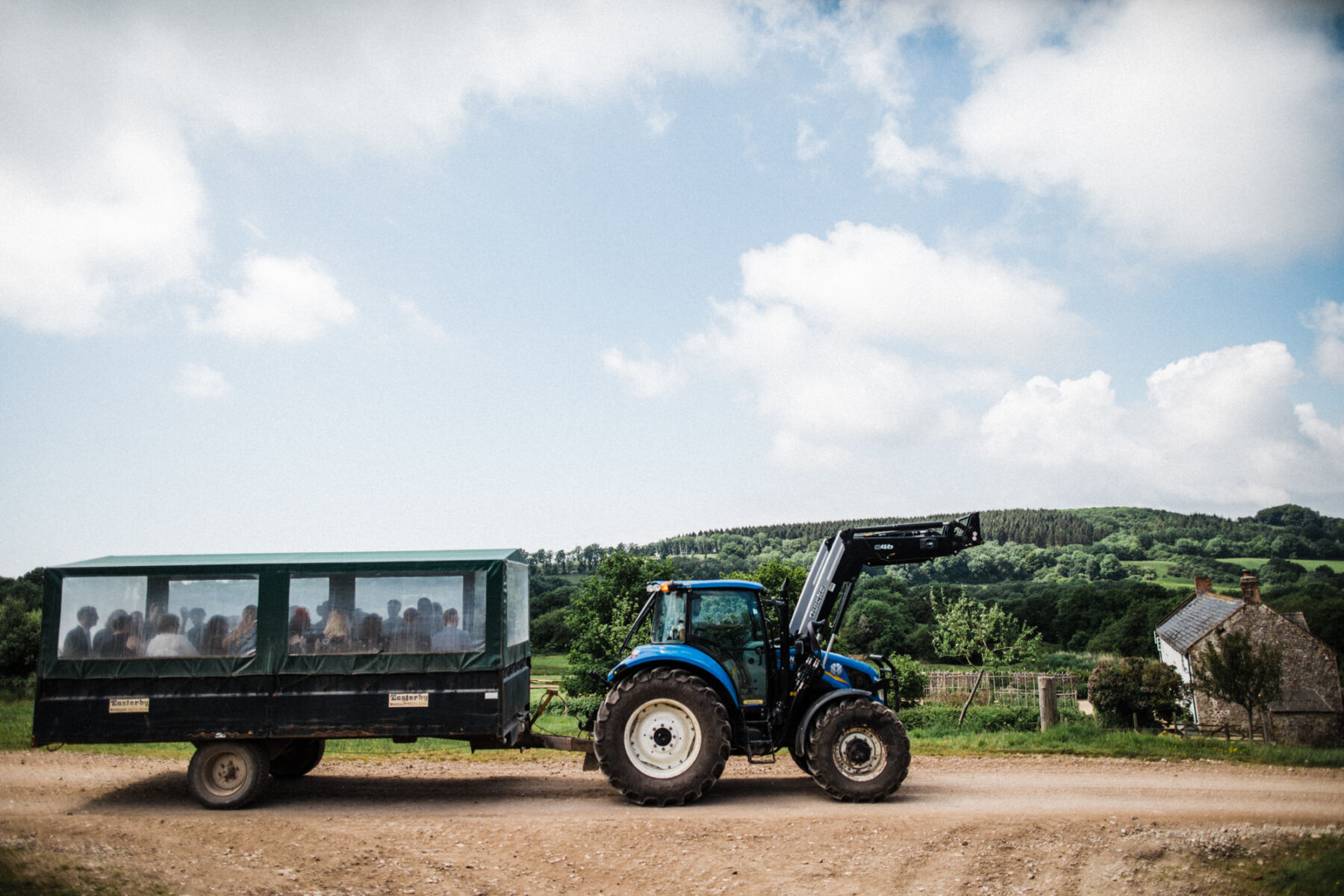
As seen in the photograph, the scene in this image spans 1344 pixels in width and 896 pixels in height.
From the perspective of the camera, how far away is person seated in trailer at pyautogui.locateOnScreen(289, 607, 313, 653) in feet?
29.4

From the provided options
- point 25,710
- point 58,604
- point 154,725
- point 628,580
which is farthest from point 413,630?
point 628,580

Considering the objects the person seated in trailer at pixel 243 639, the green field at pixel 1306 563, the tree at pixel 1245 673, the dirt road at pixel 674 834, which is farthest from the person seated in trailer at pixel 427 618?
the green field at pixel 1306 563

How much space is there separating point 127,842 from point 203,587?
2.57m

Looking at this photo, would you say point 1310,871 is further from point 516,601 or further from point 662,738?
point 516,601

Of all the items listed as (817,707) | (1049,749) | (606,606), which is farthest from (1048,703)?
(606,606)

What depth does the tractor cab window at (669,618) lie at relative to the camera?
9.54 m

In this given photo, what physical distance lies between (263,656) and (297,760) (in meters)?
2.60

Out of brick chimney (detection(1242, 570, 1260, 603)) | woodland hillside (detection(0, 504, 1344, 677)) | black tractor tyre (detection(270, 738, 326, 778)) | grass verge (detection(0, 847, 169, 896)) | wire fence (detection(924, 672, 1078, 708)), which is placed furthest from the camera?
woodland hillside (detection(0, 504, 1344, 677))

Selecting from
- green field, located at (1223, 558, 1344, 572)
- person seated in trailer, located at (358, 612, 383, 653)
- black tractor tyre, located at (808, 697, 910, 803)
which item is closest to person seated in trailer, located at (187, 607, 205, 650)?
person seated in trailer, located at (358, 612, 383, 653)

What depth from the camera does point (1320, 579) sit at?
40.2 metres

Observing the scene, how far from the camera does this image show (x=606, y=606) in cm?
4553

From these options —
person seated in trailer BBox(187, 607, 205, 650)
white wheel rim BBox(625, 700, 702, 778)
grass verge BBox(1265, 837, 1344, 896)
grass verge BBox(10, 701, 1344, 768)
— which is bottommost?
grass verge BBox(10, 701, 1344, 768)

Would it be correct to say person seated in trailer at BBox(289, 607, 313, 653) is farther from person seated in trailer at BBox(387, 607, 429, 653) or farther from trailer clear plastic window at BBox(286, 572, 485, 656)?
person seated in trailer at BBox(387, 607, 429, 653)

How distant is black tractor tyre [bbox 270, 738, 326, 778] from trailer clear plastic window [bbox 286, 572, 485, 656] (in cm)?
245
